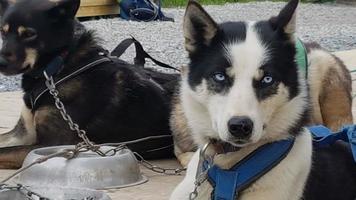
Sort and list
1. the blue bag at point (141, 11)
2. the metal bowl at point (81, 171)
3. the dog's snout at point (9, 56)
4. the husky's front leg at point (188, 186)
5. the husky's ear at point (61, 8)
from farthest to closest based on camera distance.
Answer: the blue bag at point (141, 11)
the husky's ear at point (61, 8)
the dog's snout at point (9, 56)
the metal bowl at point (81, 171)
the husky's front leg at point (188, 186)

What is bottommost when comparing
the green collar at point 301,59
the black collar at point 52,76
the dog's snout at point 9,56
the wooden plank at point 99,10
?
the wooden plank at point 99,10

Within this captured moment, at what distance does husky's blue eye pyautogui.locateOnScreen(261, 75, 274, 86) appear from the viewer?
10.3 ft

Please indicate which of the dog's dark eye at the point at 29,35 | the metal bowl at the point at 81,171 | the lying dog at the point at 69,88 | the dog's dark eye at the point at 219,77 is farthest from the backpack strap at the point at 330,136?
the dog's dark eye at the point at 29,35

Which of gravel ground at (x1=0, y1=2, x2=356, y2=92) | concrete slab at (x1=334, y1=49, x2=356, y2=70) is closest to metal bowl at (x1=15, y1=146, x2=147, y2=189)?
gravel ground at (x1=0, y1=2, x2=356, y2=92)

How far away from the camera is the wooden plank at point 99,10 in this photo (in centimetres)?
1680

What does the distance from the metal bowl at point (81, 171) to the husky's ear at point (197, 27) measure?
119cm

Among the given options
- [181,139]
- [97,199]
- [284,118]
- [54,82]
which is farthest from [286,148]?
[54,82]

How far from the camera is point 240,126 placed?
9.82 ft

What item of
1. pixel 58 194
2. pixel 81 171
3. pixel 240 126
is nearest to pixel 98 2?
pixel 81 171

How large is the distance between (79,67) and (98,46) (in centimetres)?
22

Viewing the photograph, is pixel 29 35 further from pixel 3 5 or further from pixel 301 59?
pixel 301 59

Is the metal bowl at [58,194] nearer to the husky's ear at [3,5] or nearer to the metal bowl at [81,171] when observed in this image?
the metal bowl at [81,171]

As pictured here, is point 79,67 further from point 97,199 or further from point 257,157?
point 257,157

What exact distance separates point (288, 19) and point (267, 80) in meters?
0.33
